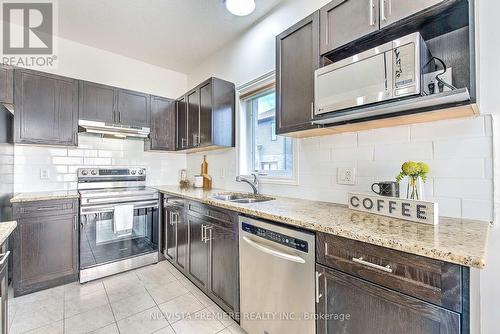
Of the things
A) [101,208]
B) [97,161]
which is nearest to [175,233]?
[101,208]

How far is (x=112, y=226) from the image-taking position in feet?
8.26

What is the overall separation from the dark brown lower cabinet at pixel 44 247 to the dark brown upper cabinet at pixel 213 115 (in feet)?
5.05

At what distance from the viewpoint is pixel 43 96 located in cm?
248

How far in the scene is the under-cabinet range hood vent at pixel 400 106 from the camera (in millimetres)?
972

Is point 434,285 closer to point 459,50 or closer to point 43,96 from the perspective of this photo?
point 459,50

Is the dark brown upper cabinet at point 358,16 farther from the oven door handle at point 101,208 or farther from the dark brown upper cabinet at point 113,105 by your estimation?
the dark brown upper cabinet at point 113,105

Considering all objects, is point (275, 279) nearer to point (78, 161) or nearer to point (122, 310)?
point (122, 310)

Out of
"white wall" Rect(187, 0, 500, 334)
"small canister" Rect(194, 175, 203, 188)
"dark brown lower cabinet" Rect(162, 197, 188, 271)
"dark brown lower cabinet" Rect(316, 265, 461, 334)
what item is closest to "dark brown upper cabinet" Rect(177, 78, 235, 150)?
"small canister" Rect(194, 175, 203, 188)

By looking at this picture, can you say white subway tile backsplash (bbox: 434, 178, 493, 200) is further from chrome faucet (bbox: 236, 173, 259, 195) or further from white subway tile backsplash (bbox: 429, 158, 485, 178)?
chrome faucet (bbox: 236, 173, 259, 195)

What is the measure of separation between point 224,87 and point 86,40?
6.30 ft

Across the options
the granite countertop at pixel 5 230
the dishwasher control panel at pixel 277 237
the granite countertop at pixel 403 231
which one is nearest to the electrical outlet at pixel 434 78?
the granite countertop at pixel 403 231

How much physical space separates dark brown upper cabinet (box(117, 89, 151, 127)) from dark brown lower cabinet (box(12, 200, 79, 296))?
126 centimetres

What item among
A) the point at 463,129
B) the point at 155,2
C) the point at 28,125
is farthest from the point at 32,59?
the point at 463,129

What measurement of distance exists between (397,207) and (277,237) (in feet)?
2.20
